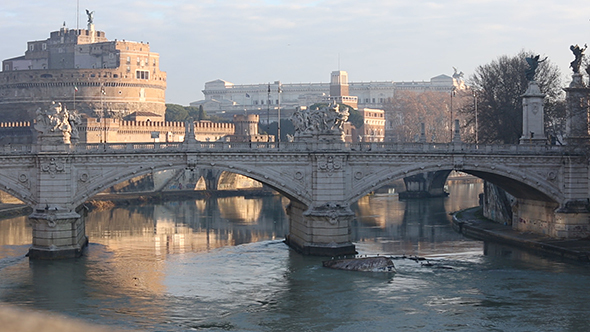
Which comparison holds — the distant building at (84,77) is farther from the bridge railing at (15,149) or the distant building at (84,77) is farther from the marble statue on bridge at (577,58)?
the marble statue on bridge at (577,58)

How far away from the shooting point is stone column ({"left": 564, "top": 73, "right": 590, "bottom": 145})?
49.0 metres

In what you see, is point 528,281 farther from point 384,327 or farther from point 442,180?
point 442,180

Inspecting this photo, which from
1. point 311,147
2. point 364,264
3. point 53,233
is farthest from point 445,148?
point 53,233

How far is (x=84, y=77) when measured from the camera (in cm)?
11644

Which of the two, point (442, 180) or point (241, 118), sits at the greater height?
point (241, 118)

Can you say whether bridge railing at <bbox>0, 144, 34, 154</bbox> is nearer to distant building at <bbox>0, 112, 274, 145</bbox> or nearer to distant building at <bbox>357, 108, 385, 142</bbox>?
distant building at <bbox>0, 112, 274, 145</bbox>

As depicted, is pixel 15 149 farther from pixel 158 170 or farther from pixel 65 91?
pixel 65 91

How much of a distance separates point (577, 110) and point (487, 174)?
624 cm

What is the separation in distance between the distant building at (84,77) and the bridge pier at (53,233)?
68.6 meters

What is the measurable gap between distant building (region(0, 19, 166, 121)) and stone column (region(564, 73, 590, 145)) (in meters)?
73.2

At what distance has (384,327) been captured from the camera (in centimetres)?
3170

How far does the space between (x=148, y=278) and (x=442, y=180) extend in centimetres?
5304

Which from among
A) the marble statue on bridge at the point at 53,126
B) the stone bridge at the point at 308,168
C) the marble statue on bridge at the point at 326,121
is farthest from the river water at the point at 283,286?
the marble statue on bridge at the point at 326,121

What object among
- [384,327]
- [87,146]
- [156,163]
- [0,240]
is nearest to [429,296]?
[384,327]
